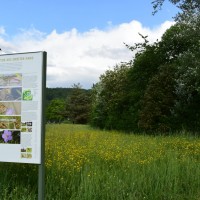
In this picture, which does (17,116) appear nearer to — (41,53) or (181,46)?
(41,53)

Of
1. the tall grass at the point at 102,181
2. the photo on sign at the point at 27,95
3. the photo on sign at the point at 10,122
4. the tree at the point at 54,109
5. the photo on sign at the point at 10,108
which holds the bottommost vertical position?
the tall grass at the point at 102,181

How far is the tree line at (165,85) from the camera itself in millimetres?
20969

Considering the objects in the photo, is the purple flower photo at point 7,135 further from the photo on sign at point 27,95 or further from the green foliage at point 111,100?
the green foliage at point 111,100

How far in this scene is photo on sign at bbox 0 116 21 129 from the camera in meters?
6.21

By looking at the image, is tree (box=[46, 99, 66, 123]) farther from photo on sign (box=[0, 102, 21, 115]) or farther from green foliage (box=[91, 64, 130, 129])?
photo on sign (box=[0, 102, 21, 115])

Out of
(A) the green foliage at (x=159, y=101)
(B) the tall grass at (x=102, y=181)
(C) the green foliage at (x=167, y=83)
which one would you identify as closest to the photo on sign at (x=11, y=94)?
(B) the tall grass at (x=102, y=181)

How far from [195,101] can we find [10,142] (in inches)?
749

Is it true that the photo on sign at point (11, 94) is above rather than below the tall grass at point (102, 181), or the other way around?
above

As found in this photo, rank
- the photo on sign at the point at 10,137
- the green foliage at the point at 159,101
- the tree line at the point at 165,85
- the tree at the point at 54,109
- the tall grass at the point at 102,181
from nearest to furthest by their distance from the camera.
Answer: the photo on sign at the point at 10,137 < the tall grass at the point at 102,181 < the tree line at the point at 165,85 < the green foliage at the point at 159,101 < the tree at the point at 54,109

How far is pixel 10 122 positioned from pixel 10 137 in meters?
0.23

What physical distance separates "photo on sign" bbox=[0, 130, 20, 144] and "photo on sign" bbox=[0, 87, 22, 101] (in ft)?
1.63

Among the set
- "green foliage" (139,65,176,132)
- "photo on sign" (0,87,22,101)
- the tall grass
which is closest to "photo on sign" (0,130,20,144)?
"photo on sign" (0,87,22,101)

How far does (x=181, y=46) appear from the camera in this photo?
86.0ft

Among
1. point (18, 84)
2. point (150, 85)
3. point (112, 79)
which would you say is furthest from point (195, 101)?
point (18, 84)
